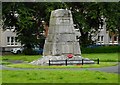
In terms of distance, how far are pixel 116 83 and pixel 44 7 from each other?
145 ft

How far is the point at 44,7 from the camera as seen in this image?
64.2 metres

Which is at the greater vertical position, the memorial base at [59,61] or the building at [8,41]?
the building at [8,41]

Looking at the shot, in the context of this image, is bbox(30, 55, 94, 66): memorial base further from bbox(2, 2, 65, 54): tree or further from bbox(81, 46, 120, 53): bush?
bbox(81, 46, 120, 53): bush

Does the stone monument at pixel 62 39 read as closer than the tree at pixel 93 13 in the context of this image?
Yes

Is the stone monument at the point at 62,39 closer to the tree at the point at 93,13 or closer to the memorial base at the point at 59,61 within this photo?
the memorial base at the point at 59,61

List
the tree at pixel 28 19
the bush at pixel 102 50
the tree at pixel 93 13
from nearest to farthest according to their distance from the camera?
the tree at pixel 28 19, the tree at pixel 93 13, the bush at pixel 102 50

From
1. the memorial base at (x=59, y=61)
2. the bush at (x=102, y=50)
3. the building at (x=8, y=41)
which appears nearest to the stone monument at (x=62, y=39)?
the memorial base at (x=59, y=61)

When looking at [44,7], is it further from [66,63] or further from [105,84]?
[105,84]

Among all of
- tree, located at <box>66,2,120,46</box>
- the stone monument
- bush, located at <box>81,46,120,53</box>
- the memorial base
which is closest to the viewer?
the memorial base

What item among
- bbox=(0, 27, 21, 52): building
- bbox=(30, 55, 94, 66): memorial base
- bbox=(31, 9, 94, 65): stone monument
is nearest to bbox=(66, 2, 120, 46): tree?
bbox=(31, 9, 94, 65): stone monument

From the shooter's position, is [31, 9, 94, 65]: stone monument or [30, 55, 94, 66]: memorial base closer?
[30, 55, 94, 66]: memorial base

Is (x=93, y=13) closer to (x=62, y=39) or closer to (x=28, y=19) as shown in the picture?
(x=28, y=19)

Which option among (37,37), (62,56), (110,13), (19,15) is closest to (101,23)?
(110,13)

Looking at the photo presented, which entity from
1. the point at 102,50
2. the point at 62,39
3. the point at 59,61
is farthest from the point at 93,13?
the point at 59,61
